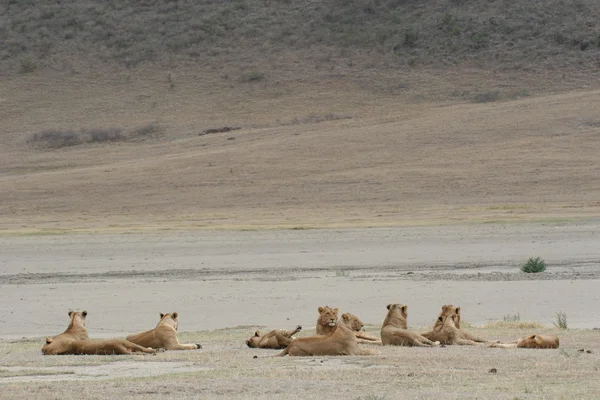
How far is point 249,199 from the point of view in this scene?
3878cm

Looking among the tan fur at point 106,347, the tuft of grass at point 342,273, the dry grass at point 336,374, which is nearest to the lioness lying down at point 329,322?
the dry grass at point 336,374

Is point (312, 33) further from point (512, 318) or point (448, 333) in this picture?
point (448, 333)

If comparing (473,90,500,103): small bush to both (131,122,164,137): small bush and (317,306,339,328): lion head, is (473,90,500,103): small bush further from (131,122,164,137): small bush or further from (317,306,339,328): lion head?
(317,306,339,328): lion head

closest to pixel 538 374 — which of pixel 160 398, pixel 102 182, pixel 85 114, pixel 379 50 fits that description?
pixel 160 398

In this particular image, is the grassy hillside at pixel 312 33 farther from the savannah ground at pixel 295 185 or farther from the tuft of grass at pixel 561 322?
the tuft of grass at pixel 561 322

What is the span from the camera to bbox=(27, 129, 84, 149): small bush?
52.8 meters

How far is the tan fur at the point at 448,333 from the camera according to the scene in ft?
41.4

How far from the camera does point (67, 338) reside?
1250 cm

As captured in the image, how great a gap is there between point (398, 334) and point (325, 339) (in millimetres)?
1182

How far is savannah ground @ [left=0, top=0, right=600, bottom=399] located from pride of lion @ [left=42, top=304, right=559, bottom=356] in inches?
11.9

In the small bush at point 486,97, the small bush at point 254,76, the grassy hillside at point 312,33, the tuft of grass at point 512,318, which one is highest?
the grassy hillside at point 312,33

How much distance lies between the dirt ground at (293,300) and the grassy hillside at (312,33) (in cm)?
3188

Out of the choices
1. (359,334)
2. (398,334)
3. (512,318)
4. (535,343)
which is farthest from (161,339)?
(512,318)

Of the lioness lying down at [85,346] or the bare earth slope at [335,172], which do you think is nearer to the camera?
the lioness lying down at [85,346]
